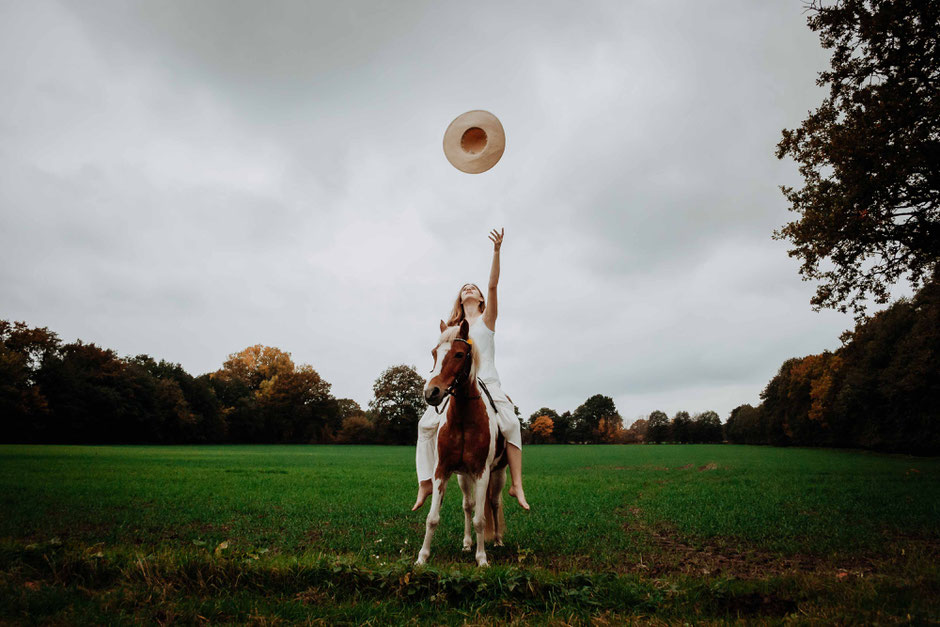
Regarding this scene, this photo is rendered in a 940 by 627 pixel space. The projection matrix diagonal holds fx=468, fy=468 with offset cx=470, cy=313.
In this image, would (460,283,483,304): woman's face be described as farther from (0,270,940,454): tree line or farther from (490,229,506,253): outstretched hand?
(0,270,940,454): tree line

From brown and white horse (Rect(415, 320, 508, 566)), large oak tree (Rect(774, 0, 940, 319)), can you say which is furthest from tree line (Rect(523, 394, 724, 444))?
brown and white horse (Rect(415, 320, 508, 566))

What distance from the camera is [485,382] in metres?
7.21

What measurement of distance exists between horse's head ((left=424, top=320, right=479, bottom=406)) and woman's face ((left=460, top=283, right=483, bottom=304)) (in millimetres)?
1756

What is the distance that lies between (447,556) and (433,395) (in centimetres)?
298

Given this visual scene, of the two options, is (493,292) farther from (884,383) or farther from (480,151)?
(884,383)

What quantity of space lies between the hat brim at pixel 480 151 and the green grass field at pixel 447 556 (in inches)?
212

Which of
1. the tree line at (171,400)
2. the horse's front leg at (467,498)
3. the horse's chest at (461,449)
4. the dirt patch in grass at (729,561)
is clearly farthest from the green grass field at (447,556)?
the tree line at (171,400)

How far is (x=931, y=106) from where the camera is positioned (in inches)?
411

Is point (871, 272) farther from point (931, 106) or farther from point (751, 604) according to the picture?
point (751, 604)

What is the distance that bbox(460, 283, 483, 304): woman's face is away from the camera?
24.5 feet

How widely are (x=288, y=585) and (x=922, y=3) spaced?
16.6 m

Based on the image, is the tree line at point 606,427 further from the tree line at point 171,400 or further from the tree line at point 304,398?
the tree line at point 171,400

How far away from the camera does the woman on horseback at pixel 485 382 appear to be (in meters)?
6.59

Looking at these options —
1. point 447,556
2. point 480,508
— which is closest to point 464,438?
point 480,508
